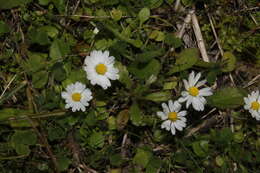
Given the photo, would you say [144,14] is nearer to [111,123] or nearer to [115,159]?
[111,123]

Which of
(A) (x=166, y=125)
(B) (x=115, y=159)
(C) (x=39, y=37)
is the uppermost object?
(C) (x=39, y=37)

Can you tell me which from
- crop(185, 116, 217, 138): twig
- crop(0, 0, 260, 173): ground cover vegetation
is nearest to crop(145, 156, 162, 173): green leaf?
crop(0, 0, 260, 173): ground cover vegetation

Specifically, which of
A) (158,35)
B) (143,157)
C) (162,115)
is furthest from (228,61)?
(143,157)

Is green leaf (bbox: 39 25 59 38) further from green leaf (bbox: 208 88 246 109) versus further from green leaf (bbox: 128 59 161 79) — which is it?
green leaf (bbox: 208 88 246 109)

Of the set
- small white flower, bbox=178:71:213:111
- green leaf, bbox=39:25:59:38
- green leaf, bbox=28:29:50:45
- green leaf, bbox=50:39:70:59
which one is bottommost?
small white flower, bbox=178:71:213:111

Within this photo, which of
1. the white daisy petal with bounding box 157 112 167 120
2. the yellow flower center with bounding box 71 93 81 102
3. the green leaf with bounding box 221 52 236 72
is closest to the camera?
the yellow flower center with bounding box 71 93 81 102
